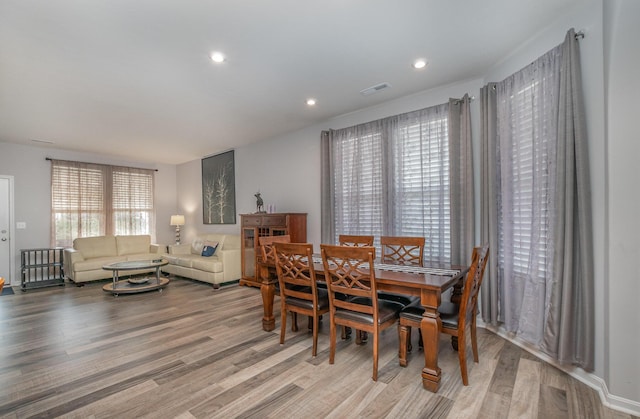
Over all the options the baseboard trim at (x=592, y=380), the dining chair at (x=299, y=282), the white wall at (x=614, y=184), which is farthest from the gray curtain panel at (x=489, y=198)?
the dining chair at (x=299, y=282)

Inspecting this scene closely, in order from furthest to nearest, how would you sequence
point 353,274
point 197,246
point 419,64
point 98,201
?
point 98,201 → point 197,246 → point 419,64 → point 353,274

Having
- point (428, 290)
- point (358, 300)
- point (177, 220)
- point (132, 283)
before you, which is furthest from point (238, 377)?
point (177, 220)

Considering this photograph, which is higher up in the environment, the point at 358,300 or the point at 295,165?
the point at 295,165

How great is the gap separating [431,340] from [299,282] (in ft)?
3.72

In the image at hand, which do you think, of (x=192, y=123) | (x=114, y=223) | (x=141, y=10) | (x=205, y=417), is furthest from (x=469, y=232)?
(x=114, y=223)

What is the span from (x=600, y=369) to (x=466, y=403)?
0.99m

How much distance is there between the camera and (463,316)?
2.06 metres

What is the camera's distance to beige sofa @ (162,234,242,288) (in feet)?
16.9

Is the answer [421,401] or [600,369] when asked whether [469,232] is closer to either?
[600,369]

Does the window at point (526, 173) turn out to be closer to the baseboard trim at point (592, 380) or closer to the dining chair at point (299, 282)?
the baseboard trim at point (592, 380)

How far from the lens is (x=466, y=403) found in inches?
74.4

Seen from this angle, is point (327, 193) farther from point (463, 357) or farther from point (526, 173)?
point (463, 357)

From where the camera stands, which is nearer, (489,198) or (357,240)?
(489,198)

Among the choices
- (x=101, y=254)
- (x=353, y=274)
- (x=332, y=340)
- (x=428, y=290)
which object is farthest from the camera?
(x=101, y=254)
